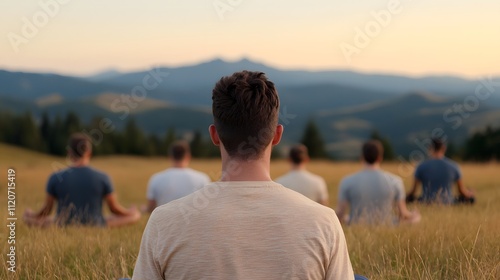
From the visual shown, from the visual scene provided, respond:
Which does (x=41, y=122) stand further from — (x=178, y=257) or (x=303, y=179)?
(x=178, y=257)

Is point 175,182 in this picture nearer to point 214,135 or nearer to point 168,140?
point 214,135

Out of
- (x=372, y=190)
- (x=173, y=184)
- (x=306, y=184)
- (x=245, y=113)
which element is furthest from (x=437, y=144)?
(x=245, y=113)

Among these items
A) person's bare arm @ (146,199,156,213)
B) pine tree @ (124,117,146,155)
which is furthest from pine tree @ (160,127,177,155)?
person's bare arm @ (146,199,156,213)

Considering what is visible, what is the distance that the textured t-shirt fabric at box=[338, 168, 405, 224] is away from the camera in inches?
372

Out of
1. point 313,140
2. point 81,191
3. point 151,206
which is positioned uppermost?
point 81,191

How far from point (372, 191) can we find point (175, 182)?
3112 mm

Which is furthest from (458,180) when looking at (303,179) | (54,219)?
(54,219)

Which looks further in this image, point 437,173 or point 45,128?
point 45,128

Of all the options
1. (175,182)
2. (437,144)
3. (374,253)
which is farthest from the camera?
(437,144)

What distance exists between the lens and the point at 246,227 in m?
2.78

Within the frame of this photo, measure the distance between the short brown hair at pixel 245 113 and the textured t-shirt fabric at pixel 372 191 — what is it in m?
6.63

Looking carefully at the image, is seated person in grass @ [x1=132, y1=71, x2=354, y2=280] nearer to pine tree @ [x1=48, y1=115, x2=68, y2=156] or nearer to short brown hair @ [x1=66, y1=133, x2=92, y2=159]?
short brown hair @ [x1=66, y1=133, x2=92, y2=159]

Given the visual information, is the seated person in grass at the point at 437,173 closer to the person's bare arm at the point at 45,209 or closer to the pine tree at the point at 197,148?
the person's bare arm at the point at 45,209

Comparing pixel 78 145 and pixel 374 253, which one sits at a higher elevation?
pixel 78 145
